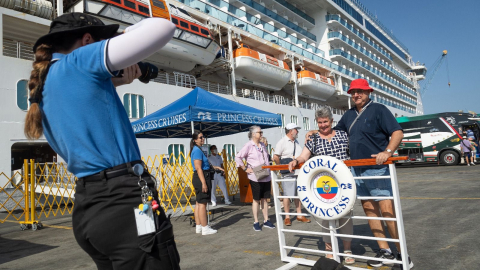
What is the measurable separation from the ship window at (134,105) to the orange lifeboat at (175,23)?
2957mm

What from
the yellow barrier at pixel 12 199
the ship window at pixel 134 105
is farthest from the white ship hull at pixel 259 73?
the yellow barrier at pixel 12 199

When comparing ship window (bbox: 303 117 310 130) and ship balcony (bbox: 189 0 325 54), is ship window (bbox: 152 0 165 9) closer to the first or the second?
ship balcony (bbox: 189 0 325 54)

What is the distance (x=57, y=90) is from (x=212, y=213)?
6163mm

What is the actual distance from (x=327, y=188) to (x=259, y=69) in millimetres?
19309

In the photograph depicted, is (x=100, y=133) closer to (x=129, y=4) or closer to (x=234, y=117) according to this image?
(x=234, y=117)

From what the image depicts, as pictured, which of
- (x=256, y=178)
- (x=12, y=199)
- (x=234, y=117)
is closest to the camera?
(x=256, y=178)

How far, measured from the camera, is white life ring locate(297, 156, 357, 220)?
8.99 feet

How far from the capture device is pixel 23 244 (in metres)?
5.11

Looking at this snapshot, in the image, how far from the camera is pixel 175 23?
16125 mm

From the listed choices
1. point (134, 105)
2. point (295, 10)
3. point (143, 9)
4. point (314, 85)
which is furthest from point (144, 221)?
point (295, 10)

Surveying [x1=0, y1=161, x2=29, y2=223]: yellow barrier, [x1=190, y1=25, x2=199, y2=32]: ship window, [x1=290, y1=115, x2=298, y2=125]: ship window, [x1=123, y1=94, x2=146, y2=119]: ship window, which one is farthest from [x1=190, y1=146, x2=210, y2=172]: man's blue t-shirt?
[x1=290, y1=115, x2=298, y2=125]: ship window

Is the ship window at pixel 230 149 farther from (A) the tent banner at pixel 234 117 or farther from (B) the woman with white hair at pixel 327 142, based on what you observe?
(B) the woman with white hair at pixel 327 142

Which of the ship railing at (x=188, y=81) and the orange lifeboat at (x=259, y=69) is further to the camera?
the orange lifeboat at (x=259, y=69)

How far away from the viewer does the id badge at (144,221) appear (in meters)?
1.20
